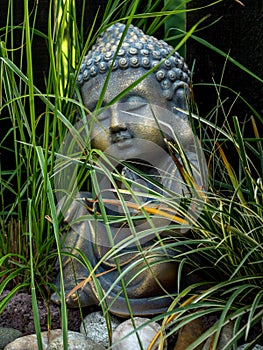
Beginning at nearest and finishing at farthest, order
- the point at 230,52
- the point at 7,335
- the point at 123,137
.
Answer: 1. the point at 7,335
2. the point at 123,137
3. the point at 230,52

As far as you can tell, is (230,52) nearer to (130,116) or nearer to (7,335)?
(130,116)

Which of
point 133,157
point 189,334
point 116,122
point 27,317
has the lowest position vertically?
point 27,317

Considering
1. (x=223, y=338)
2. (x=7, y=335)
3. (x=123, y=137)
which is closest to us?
(x=223, y=338)

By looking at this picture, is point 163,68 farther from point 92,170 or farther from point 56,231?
point 56,231

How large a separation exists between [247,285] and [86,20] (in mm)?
1591

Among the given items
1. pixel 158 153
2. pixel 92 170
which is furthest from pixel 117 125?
pixel 92 170

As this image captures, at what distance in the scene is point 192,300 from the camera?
6.97 ft

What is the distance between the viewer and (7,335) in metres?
2.29

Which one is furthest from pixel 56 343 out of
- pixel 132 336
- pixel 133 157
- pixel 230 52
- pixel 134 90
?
pixel 230 52

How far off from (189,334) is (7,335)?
555mm

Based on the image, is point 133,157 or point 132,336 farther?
point 133,157

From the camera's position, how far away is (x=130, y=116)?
2402mm

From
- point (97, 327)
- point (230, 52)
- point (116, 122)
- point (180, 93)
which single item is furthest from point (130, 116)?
point (230, 52)

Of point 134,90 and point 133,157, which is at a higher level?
point 134,90
